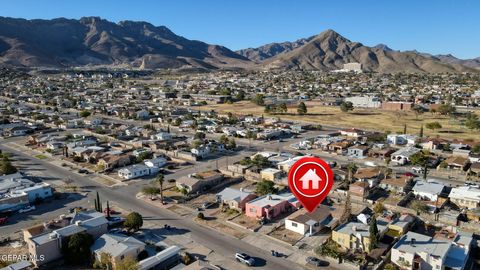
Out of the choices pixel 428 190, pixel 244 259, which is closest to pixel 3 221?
pixel 244 259

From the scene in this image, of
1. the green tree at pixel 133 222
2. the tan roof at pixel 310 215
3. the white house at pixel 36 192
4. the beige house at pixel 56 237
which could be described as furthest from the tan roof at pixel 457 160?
the white house at pixel 36 192

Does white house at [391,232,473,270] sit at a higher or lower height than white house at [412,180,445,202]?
lower

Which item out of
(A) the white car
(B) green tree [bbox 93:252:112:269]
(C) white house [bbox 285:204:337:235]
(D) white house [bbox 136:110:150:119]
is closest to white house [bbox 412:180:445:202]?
(C) white house [bbox 285:204:337:235]

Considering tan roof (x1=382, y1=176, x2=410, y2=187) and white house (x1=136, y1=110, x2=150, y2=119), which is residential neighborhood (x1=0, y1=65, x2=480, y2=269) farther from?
white house (x1=136, y1=110, x2=150, y2=119)

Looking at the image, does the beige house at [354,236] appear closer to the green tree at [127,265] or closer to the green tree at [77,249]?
the green tree at [127,265]

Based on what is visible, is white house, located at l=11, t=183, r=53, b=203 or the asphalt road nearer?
the asphalt road

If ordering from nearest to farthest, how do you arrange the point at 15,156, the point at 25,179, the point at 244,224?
the point at 244,224 < the point at 25,179 < the point at 15,156

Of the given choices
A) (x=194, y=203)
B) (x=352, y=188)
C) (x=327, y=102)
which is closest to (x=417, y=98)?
(x=327, y=102)

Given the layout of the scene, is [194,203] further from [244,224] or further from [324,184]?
[324,184]
